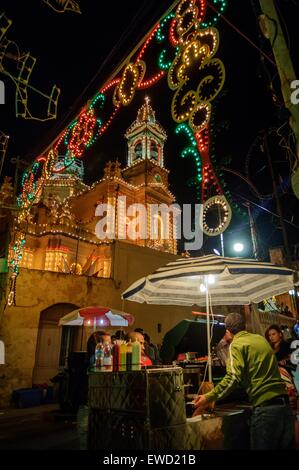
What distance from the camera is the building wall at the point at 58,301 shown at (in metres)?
11.8

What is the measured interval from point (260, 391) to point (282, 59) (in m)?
5.34

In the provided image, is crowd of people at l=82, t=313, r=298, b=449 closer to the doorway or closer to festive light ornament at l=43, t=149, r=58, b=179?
the doorway

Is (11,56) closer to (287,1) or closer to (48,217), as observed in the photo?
(287,1)

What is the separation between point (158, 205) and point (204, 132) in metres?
21.7

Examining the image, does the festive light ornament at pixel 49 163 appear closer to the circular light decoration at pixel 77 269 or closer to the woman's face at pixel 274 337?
the circular light decoration at pixel 77 269

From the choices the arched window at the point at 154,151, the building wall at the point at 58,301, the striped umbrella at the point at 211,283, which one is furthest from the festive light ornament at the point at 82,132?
the arched window at the point at 154,151

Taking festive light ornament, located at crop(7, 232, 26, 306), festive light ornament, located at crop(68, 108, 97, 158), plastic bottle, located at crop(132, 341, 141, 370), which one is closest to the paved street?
plastic bottle, located at crop(132, 341, 141, 370)

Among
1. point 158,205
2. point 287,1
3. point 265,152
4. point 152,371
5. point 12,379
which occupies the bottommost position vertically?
point 12,379

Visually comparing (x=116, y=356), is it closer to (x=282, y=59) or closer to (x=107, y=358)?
(x=107, y=358)

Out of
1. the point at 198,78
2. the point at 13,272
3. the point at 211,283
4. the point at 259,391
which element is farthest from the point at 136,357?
the point at 13,272

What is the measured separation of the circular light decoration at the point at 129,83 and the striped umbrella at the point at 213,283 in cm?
631

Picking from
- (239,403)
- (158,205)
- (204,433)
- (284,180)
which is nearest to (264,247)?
(284,180)

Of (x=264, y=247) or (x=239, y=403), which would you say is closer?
(x=239, y=403)

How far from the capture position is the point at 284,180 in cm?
1321
